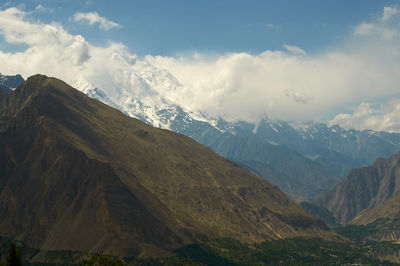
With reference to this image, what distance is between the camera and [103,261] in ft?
521

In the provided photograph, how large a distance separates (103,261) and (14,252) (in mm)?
30090

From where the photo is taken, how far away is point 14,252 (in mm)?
139000

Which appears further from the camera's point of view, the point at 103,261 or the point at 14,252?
the point at 103,261
